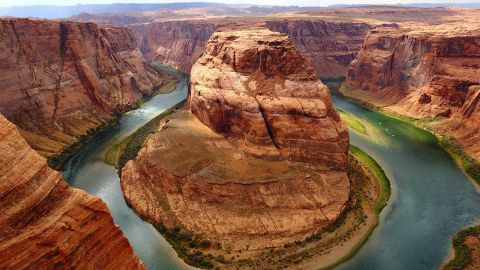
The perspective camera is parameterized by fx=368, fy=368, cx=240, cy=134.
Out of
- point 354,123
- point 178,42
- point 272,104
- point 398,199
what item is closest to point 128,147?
point 272,104

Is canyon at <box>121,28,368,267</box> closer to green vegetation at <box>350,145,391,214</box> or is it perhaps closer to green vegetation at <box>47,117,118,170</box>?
green vegetation at <box>350,145,391,214</box>

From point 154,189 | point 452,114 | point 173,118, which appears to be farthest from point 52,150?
point 452,114

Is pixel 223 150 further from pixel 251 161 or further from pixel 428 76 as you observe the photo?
pixel 428 76

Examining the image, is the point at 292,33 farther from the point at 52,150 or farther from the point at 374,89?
the point at 52,150

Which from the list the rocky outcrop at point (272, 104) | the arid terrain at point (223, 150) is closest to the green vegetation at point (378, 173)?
the arid terrain at point (223, 150)

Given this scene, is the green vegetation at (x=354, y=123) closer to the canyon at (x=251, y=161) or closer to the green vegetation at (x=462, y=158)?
the green vegetation at (x=462, y=158)

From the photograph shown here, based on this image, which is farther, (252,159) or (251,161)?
(252,159)

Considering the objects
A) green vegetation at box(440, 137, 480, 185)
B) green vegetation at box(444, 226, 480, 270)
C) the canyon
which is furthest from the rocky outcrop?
green vegetation at box(440, 137, 480, 185)
